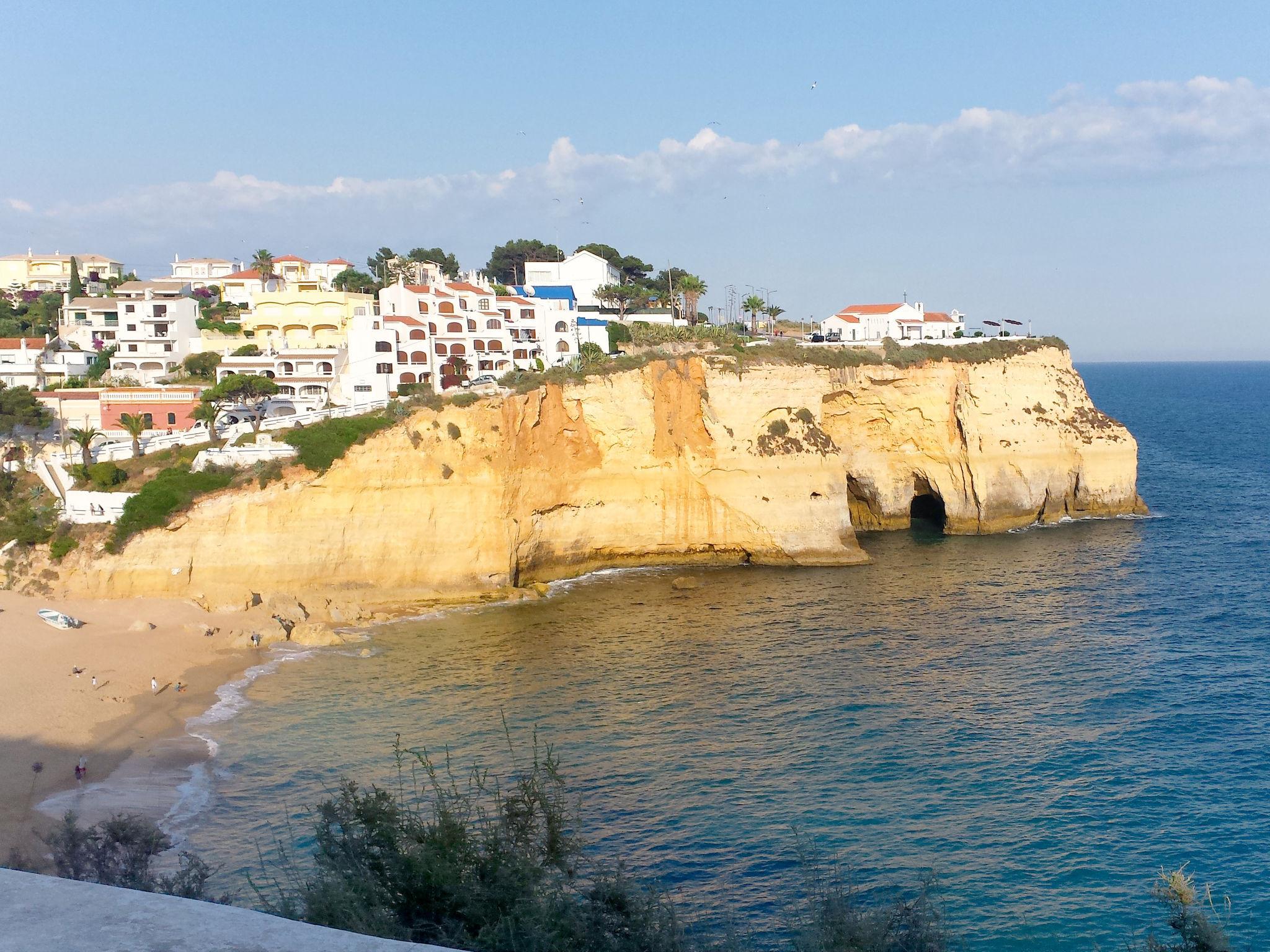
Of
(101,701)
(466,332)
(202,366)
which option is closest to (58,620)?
(101,701)

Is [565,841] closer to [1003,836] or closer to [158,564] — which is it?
[1003,836]

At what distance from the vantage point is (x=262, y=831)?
21609 millimetres

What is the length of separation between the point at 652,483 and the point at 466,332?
20462 millimetres

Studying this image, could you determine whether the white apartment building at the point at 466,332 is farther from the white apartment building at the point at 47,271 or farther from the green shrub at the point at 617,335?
the white apartment building at the point at 47,271

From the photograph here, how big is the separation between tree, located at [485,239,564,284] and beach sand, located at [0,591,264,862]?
61.0m

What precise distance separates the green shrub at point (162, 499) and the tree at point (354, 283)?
36.2 meters

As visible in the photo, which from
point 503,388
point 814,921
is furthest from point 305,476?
point 814,921

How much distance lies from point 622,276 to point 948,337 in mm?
36282

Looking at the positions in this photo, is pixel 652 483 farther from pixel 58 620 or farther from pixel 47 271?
pixel 47 271

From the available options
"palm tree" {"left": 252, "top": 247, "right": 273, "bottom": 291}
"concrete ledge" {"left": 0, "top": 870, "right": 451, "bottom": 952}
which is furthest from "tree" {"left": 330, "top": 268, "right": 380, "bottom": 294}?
"concrete ledge" {"left": 0, "top": 870, "right": 451, "bottom": 952}

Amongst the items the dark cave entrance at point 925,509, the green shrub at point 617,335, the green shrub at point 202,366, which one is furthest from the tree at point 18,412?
the dark cave entrance at point 925,509

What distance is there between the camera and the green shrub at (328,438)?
1587 inches

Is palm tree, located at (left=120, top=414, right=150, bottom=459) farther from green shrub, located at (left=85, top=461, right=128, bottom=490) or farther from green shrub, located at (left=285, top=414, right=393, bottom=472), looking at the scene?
green shrub, located at (left=285, top=414, right=393, bottom=472)

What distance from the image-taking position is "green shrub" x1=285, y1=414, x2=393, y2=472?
40.3 metres
